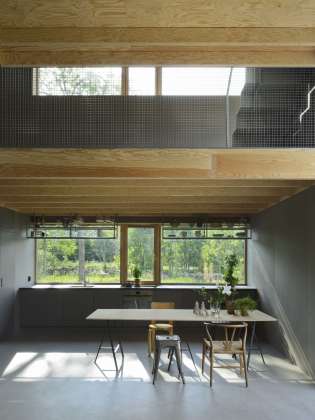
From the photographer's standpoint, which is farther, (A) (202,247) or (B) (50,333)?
(A) (202,247)

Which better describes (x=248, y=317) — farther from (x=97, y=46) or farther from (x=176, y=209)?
(x=97, y=46)

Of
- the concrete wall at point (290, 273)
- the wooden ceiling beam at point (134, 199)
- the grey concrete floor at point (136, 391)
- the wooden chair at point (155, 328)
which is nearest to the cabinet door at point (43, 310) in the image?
the grey concrete floor at point (136, 391)

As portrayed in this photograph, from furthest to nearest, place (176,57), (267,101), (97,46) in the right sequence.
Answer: (267,101)
(176,57)
(97,46)

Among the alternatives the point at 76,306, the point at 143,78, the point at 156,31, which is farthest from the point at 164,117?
the point at 76,306

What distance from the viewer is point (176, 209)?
405 inches

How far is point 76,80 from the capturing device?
279 inches

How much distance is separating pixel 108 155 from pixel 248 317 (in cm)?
336

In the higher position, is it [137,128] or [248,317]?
[137,128]

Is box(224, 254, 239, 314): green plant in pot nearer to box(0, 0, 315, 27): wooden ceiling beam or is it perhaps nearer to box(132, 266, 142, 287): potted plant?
box(132, 266, 142, 287): potted plant

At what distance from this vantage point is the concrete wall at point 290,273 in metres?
7.00

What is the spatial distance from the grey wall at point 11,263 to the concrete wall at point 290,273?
4998 millimetres

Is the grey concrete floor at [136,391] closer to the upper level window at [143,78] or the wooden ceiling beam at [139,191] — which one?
the wooden ceiling beam at [139,191]

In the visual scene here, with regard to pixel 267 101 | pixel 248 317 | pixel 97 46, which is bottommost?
pixel 248 317

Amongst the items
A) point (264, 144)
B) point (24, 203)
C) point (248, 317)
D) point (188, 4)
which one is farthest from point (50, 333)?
point (188, 4)
